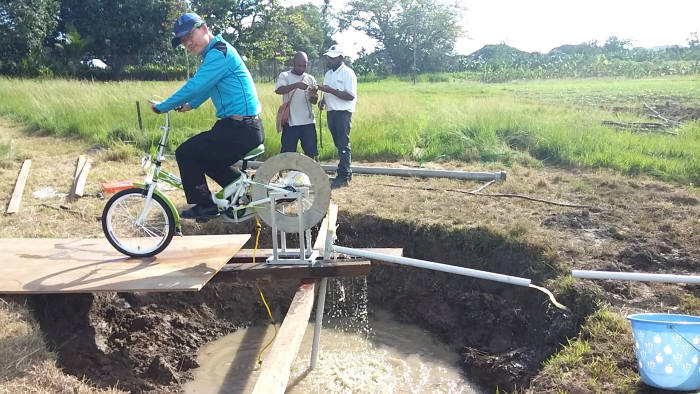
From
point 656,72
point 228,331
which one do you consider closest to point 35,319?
point 228,331

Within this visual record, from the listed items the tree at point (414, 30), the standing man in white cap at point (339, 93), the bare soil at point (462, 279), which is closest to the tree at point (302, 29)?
the tree at point (414, 30)

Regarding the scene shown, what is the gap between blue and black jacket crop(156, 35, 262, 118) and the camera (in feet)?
13.4

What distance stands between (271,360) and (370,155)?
628cm

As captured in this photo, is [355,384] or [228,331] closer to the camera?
[355,384]

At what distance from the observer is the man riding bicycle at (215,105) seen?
161 inches

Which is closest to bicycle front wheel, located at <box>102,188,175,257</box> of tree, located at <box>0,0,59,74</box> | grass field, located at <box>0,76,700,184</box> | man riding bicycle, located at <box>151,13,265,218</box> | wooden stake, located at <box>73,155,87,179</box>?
man riding bicycle, located at <box>151,13,265,218</box>

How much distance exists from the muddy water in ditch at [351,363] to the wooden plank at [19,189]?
331 cm

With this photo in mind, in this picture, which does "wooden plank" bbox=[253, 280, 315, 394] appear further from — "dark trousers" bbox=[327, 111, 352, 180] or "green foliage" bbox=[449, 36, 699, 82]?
"green foliage" bbox=[449, 36, 699, 82]

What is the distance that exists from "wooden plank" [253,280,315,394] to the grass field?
17.6 ft

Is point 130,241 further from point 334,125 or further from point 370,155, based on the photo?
point 370,155

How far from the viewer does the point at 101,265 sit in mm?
4379

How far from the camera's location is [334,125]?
733 centimetres

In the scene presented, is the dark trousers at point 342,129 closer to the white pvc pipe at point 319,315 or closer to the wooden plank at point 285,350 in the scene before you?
the white pvc pipe at point 319,315

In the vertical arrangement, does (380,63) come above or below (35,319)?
above
